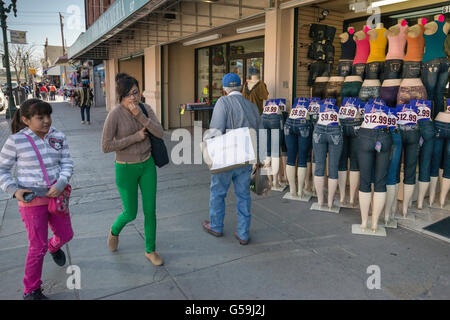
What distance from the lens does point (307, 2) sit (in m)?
5.28

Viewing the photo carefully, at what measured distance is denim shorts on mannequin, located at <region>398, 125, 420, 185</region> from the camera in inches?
158

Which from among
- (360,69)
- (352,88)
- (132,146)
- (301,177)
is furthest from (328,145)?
(132,146)

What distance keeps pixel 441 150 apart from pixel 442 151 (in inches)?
1.3

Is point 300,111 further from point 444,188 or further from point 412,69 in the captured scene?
point 444,188

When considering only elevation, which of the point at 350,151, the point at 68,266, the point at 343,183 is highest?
the point at 350,151

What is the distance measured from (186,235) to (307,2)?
389cm

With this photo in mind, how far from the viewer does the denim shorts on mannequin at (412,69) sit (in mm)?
4410

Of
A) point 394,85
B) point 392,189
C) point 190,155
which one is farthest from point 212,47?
point 392,189

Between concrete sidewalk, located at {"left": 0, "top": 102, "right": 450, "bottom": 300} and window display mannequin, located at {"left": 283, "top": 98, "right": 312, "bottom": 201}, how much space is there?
31 centimetres

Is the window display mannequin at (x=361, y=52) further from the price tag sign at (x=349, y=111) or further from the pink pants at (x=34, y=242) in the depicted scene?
the pink pants at (x=34, y=242)

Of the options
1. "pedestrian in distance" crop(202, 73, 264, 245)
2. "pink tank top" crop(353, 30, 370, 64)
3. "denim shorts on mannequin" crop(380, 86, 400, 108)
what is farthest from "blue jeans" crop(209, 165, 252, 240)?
"pink tank top" crop(353, 30, 370, 64)

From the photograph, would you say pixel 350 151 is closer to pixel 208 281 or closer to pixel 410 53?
pixel 410 53

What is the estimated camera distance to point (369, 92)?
4852 millimetres

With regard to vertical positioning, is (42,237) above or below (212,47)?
below
